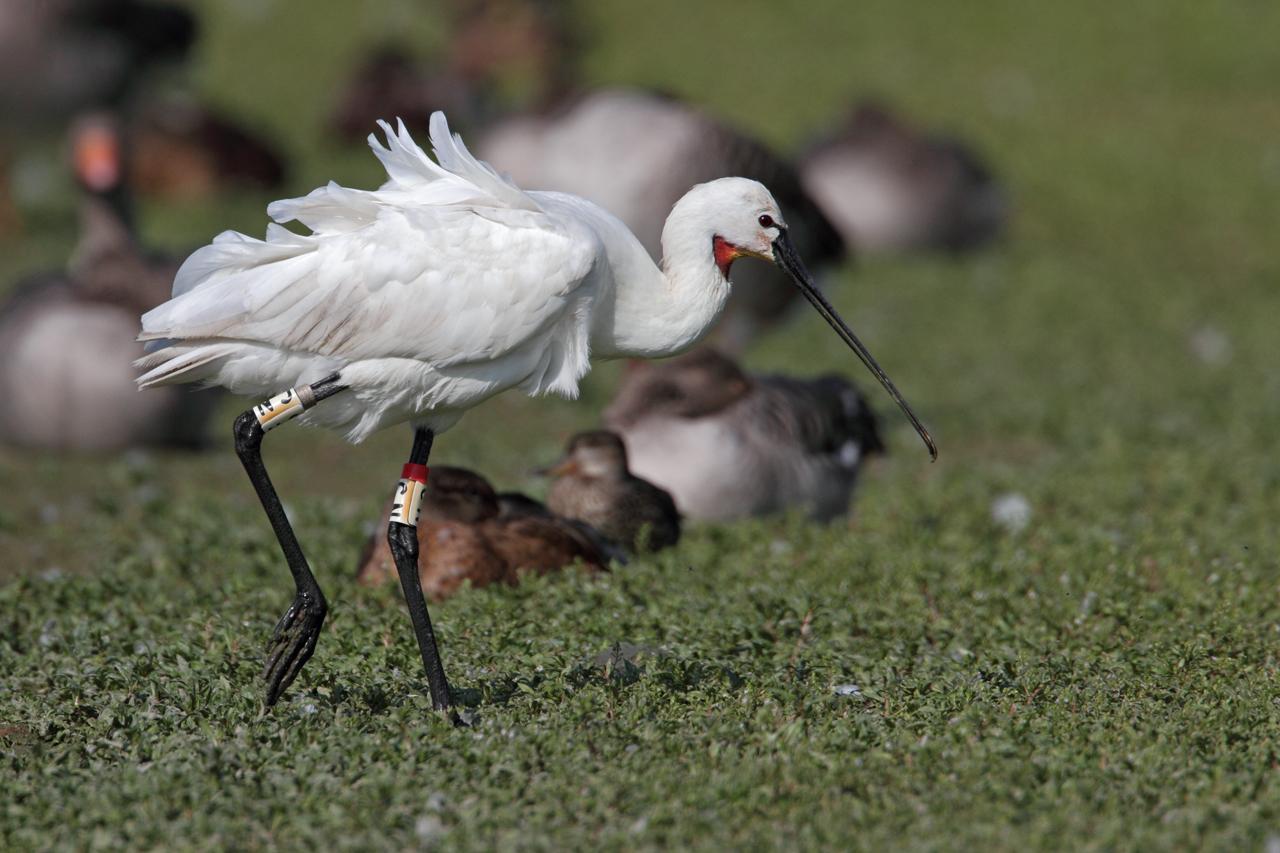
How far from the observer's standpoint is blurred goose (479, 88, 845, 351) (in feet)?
34.4

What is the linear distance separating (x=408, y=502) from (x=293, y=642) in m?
0.57

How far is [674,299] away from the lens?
552cm

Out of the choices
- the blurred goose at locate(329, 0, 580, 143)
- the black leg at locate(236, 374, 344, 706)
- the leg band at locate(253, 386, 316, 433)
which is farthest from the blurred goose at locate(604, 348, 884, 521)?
the blurred goose at locate(329, 0, 580, 143)

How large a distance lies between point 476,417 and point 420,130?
771 cm

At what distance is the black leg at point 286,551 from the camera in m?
5.17

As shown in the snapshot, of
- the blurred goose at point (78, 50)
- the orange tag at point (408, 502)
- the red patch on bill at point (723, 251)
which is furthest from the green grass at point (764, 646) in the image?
the blurred goose at point (78, 50)

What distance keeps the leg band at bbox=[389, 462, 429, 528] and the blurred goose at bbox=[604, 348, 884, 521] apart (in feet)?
8.78

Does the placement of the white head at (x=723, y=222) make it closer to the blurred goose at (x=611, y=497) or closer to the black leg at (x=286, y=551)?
the black leg at (x=286, y=551)

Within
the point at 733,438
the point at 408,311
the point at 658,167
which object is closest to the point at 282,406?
the point at 408,311

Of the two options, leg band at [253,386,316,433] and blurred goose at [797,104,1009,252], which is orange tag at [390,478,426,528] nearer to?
leg band at [253,386,316,433]

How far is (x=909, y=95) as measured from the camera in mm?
19000

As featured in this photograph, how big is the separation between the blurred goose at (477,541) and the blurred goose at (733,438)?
1.11 meters

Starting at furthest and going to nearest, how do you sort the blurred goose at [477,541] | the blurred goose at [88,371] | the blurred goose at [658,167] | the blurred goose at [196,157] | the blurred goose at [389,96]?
the blurred goose at [389,96]
the blurred goose at [196,157]
the blurred goose at [658,167]
the blurred goose at [88,371]
the blurred goose at [477,541]

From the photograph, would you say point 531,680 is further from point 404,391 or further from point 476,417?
point 476,417
